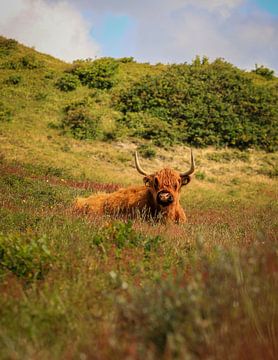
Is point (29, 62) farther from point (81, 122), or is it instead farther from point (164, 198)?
point (164, 198)

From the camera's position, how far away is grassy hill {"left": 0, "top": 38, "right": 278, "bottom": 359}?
2.54 metres

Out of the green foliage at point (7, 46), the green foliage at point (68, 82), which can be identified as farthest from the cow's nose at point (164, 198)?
the green foliage at point (7, 46)

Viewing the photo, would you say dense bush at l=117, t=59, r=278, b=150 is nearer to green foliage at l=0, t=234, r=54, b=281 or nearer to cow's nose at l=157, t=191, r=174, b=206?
cow's nose at l=157, t=191, r=174, b=206

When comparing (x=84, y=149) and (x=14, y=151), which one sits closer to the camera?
(x=14, y=151)

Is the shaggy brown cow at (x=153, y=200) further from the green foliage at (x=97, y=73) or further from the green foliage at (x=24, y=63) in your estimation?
the green foliage at (x=24, y=63)

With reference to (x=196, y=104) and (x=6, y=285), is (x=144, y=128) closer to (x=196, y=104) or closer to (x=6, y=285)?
(x=196, y=104)

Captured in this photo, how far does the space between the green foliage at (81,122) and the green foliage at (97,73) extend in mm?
4438

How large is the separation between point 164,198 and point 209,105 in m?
22.9

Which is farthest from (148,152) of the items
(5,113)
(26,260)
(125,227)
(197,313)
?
(197,313)

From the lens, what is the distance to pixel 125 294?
345cm

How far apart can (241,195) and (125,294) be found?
1808cm

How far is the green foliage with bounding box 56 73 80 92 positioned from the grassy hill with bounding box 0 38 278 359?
16 centimetres

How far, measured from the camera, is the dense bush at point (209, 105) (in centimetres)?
2897

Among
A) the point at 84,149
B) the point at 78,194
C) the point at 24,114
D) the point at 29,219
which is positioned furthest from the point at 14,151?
the point at 29,219
